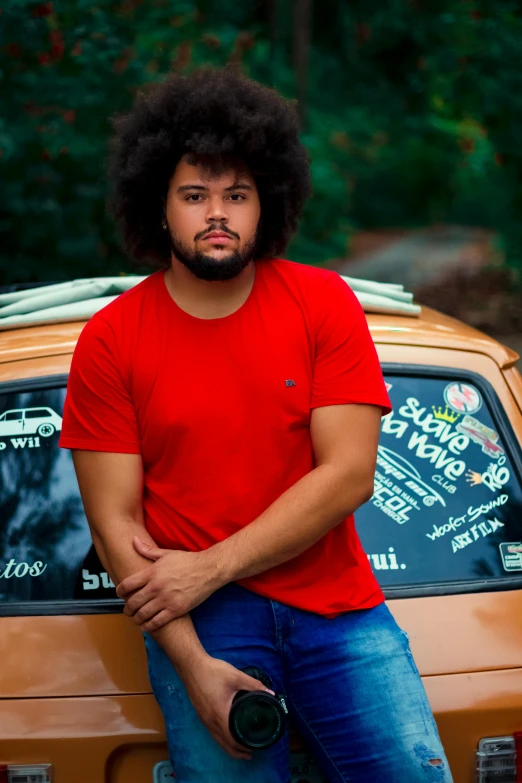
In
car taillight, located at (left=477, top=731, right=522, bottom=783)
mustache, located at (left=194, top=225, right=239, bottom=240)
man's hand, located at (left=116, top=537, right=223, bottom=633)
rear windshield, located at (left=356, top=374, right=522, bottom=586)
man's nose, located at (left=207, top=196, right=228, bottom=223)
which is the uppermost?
man's nose, located at (left=207, top=196, right=228, bottom=223)

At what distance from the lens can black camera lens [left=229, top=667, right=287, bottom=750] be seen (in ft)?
7.06

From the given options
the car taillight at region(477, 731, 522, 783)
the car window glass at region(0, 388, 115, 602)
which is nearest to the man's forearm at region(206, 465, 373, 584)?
the car window glass at region(0, 388, 115, 602)

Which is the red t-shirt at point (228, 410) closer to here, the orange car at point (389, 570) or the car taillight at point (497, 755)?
the orange car at point (389, 570)

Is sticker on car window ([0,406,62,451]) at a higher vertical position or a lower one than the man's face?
lower

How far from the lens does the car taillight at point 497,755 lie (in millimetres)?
2398

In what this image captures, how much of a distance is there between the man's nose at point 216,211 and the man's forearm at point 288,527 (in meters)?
0.62

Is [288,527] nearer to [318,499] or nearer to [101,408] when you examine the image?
[318,499]

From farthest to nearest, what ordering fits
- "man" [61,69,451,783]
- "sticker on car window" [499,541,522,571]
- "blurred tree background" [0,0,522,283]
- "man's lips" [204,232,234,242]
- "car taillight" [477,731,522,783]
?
"blurred tree background" [0,0,522,283], "sticker on car window" [499,541,522,571], "man's lips" [204,232,234,242], "car taillight" [477,731,522,783], "man" [61,69,451,783]

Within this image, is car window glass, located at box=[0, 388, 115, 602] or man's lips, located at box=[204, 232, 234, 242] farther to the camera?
car window glass, located at box=[0, 388, 115, 602]

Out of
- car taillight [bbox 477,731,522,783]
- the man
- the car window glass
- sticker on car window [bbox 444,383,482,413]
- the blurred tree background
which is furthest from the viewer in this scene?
the blurred tree background

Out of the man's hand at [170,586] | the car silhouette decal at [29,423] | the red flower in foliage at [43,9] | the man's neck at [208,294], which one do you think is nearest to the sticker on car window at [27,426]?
the car silhouette decal at [29,423]

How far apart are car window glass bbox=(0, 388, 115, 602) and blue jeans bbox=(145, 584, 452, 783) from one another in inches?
15.2

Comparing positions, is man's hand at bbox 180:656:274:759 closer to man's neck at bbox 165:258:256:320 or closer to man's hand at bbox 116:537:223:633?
man's hand at bbox 116:537:223:633

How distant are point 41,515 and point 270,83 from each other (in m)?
6.46
